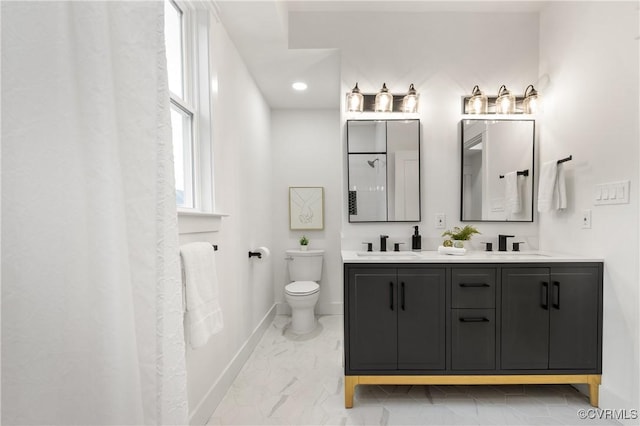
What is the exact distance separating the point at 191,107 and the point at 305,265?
79.6 inches

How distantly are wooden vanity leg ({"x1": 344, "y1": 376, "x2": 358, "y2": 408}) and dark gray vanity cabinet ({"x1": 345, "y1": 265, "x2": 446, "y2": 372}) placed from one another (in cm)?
6

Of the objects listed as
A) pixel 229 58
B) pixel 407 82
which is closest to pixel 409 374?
pixel 407 82

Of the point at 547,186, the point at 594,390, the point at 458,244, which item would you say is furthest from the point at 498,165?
the point at 594,390

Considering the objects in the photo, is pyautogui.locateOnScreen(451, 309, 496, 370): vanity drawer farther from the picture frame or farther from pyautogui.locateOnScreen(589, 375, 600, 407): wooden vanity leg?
the picture frame

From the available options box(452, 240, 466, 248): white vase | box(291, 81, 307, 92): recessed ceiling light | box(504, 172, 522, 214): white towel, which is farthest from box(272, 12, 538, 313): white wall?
box(291, 81, 307, 92): recessed ceiling light

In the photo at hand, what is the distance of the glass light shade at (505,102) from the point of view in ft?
7.31

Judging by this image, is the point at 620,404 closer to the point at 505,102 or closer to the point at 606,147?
the point at 606,147

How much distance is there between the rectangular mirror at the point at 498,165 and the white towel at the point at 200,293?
1954 millimetres

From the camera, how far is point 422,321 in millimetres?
1746

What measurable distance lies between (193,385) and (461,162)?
7.71 feet

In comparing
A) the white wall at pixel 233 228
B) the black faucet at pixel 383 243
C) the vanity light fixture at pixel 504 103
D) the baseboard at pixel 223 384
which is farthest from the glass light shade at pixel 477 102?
the baseboard at pixel 223 384

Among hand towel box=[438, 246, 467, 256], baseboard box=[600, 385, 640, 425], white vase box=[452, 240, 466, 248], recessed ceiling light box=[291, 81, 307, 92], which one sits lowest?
baseboard box=[600, 385, 640, 425]

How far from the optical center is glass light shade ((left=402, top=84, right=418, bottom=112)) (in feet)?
7.41

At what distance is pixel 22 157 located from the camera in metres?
0.35
